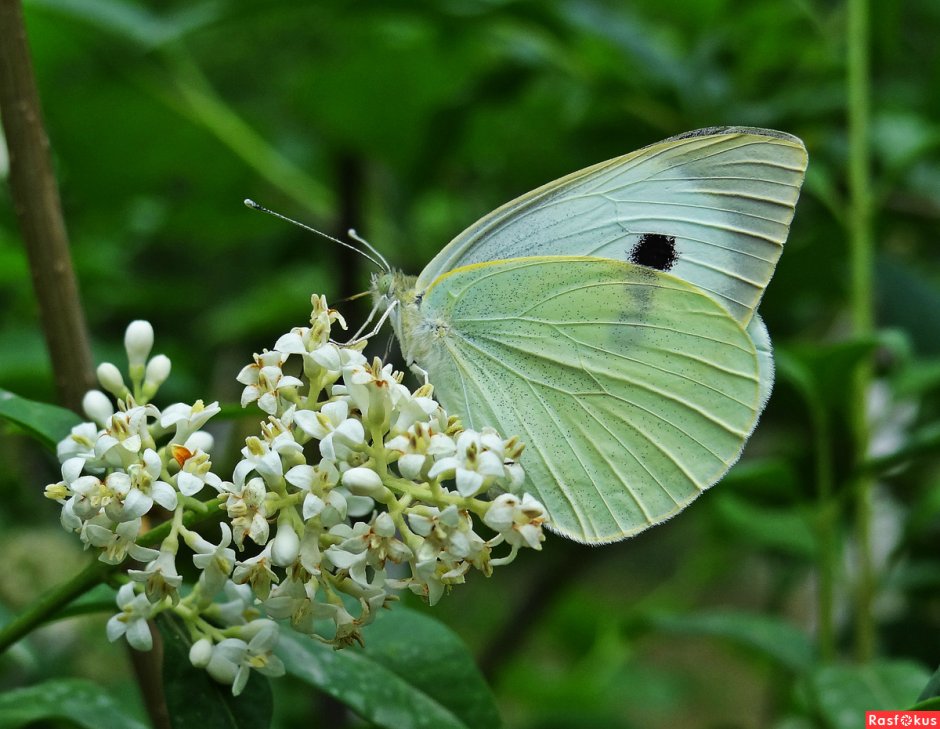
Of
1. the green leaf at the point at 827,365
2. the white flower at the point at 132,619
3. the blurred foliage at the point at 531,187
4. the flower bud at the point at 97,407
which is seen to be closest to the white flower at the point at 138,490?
the white flower at the point at 132,619

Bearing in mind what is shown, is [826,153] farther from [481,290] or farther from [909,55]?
[481,290]

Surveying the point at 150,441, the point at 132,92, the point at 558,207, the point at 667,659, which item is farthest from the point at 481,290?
the point at 667,659

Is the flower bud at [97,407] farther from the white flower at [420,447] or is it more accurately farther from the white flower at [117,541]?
the white flower at [420,447]

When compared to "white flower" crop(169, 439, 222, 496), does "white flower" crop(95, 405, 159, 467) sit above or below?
above

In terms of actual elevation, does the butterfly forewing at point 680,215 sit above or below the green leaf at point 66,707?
above

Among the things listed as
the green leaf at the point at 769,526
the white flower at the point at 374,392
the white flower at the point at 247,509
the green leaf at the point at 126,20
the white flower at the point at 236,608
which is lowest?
the green leaf at the point at 769,526

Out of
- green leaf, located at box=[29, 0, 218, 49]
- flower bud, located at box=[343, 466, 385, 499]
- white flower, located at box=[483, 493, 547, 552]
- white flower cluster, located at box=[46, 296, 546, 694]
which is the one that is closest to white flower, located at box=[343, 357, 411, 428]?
white flower cluster, located at box=[46, 296, 546, 694]

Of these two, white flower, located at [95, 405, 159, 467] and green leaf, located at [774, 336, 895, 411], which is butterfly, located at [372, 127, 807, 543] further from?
white flower, located at [95, 405, 159, 467]
